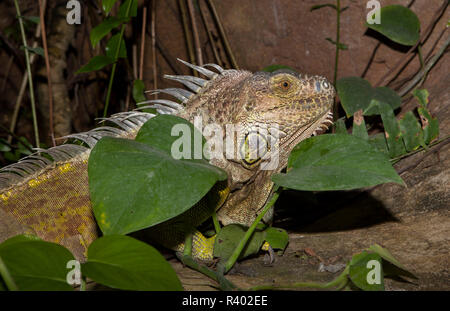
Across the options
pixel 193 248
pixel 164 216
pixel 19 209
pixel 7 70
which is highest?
pixel 7 70

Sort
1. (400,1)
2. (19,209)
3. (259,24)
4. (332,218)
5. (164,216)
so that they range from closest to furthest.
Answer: (164,216)
(19,209)
(332,218)
(400,1)
(259,24)

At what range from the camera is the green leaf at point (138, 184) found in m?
1.70

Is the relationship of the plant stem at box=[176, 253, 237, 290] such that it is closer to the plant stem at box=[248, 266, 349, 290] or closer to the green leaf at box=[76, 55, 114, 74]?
the plant stem at box=[248, 266, 349, 290]

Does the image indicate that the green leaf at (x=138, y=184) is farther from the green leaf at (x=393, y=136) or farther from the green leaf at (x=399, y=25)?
the green leaf at (x=399, y=25)

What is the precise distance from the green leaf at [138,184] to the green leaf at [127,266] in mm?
122

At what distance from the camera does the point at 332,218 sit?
344 centimetres

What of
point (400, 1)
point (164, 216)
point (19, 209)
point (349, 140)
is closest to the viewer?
point (164, 216)

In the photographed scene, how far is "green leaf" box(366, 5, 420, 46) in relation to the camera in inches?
163

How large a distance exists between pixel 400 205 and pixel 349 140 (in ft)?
4.22

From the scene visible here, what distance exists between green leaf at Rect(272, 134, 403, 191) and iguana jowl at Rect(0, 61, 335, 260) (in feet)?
2.17

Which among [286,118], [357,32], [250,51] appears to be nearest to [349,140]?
[286,118]

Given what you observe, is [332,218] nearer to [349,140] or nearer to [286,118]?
[286,118]

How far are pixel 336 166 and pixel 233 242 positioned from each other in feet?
2.87

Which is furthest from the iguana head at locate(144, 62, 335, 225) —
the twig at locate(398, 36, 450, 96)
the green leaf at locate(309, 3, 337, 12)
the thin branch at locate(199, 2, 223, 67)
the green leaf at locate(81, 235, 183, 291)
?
the thin branch at locate(199, 2, 223, 67)
